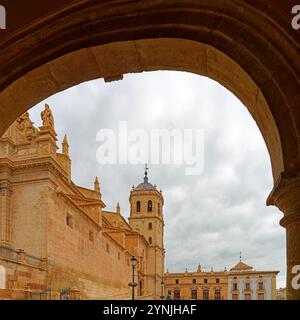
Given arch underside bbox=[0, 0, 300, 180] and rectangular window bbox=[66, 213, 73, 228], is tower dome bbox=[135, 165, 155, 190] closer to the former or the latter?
rectangular window bbox=[66, 213, 73, 228]

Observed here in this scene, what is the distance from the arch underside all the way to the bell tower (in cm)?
5607

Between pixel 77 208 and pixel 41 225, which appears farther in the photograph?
pixel 77 208

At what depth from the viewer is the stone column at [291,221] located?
2.25 m

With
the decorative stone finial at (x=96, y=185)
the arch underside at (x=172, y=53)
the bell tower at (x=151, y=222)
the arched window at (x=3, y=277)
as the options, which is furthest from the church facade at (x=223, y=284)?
the arch underside at (x=172, y=53)

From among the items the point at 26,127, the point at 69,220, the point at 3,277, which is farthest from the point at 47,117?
the point at 3,277

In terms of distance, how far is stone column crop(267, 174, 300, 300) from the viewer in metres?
2.25

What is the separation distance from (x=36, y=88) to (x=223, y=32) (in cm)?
137

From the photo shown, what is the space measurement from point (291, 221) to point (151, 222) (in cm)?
6048

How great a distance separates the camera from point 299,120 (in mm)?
2352

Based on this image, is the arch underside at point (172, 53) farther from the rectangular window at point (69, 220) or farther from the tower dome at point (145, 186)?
the tower dome at point (145, 186)

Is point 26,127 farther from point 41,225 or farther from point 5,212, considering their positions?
point 41,225

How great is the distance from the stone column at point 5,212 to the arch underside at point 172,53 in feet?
52.3

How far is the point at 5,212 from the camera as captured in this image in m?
18.3

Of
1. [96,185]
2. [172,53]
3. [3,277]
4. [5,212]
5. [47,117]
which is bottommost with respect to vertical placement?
[3,277]
